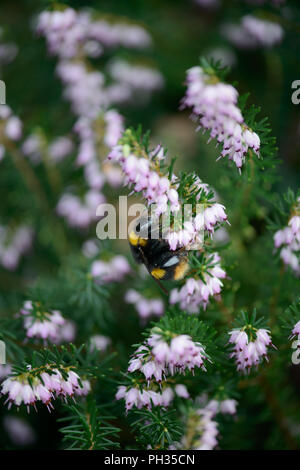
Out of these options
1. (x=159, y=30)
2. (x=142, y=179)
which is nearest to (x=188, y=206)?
(x=142, y=179)

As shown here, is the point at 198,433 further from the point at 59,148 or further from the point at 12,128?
the point at 59,148

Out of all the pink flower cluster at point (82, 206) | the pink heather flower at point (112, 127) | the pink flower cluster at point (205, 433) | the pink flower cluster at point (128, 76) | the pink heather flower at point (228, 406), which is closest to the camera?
the pink flower cluster at point (205, 433)

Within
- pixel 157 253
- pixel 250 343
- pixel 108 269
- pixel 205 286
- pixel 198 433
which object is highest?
pixel 108 269

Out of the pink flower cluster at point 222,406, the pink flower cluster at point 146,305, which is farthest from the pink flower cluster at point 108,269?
the pink flower cluster at point 222,406

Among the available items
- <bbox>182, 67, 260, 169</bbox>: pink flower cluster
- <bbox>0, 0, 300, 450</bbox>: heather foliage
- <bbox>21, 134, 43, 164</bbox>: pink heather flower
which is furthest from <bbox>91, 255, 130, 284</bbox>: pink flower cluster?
<bbox>21, 134, 43, 164</bbox>: pink heather flower

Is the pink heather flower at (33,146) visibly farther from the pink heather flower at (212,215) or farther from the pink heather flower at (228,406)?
the pink heather flower at (228,406)

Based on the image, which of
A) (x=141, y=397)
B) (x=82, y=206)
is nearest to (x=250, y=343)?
(x=141, y=397)

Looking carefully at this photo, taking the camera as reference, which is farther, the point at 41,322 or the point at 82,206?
the point at 82,206
